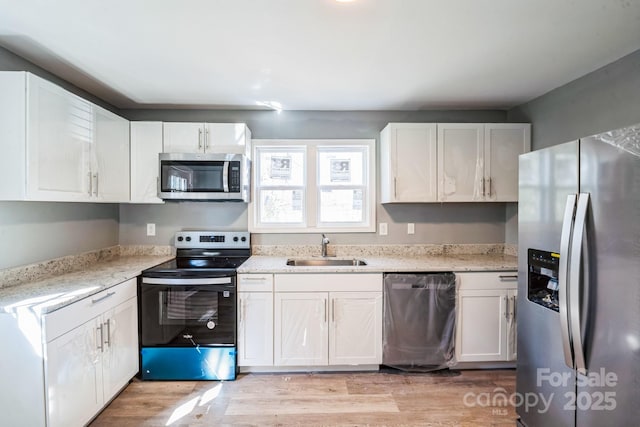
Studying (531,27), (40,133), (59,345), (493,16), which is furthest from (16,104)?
(531,27)

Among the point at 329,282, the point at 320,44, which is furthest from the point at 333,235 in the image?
the point at 320,44

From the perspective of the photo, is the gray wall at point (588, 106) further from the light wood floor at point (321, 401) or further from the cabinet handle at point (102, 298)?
the cabinet handle at point (102, 298)

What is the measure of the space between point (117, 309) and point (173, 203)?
1.19 m

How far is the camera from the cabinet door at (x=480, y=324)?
7.78ft

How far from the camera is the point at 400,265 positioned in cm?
243

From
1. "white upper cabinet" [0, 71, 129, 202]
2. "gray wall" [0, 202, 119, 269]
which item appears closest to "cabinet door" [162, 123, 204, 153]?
"white upper cabinet" [0, 71, 129, 202]

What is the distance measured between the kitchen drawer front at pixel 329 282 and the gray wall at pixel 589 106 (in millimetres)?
1915

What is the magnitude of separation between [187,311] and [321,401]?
1.23 metres

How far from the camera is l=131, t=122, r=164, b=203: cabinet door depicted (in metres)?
2.61

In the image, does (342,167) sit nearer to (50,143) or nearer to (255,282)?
(255,282)

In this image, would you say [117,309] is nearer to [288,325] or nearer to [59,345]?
[59,345]

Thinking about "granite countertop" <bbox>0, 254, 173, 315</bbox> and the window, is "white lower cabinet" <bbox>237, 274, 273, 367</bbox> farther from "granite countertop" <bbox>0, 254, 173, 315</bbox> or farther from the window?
"granite countertop" <bbox>0, 254, 173, 315</bbox>

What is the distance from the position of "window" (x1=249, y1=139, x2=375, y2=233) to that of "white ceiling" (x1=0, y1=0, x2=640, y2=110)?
1.96 feet

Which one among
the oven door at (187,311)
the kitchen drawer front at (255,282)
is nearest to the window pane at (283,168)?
the kitchen drawer front at (255,282)
